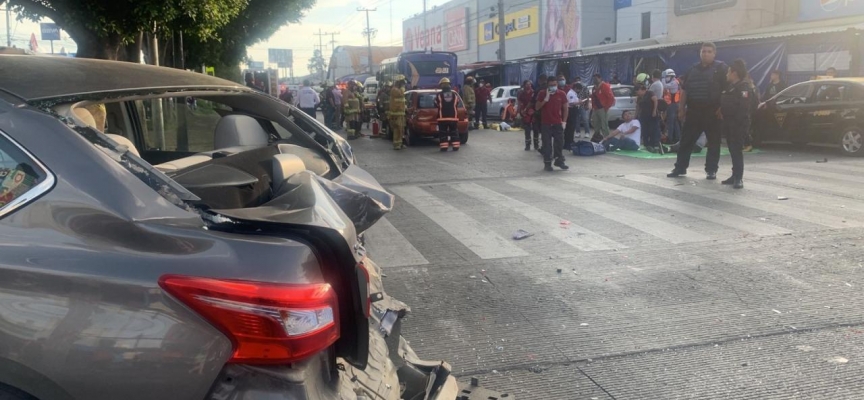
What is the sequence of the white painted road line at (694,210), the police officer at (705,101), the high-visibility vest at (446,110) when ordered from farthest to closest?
the high-visibility vest at (446,110) → the police officer at (705,101) → the white painted road line at (694,210)

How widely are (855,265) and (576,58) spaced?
1005 inches

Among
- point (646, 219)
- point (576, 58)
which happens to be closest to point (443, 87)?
point (646, 219)

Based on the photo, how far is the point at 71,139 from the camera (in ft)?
7.37

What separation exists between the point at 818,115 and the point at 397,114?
30.5ft

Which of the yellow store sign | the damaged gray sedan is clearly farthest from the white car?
the damaged gray sedan

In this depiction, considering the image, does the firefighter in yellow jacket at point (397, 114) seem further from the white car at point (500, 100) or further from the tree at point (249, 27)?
the white car at point (500, 100)

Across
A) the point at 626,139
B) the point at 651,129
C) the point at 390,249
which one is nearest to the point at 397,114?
the point at 626,139

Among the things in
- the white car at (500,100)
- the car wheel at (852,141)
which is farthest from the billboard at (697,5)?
the car wheel at (852,141)

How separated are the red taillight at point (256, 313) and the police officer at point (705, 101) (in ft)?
31.3

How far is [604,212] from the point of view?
8812 millimetres

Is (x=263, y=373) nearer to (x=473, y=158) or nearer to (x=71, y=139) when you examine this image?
(x=71, y=139)

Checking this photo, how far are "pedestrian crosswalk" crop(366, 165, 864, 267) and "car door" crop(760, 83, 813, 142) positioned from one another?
3714 mm

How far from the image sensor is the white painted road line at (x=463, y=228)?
7.04 meters

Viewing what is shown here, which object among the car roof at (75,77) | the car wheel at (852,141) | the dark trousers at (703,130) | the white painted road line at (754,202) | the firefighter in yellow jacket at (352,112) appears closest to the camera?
the car roof at (75,77)
